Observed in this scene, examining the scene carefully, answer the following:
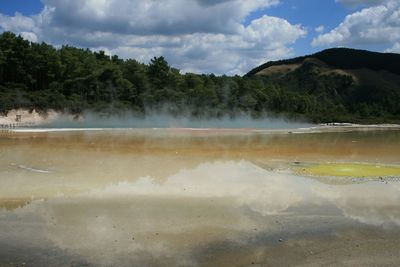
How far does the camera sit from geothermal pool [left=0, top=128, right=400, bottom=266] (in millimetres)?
9234

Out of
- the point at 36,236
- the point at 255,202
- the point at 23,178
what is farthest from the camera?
the point at 23,178

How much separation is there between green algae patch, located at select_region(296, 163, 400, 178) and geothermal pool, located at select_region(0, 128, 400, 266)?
0.16 ft

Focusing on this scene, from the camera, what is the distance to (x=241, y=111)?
10600 cm

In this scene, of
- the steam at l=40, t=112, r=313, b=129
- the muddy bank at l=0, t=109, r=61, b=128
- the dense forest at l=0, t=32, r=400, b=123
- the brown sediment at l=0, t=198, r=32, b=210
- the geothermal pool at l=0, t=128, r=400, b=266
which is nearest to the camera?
the geothermal pool at l=0, t=128, r=400, b=266

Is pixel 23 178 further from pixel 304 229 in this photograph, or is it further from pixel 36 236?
pixel 304 229

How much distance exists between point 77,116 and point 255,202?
67.3 m

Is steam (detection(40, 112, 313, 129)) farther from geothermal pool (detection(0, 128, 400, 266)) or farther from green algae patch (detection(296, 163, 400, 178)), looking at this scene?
geothermal pool (detection(0, 128, 400, 266))

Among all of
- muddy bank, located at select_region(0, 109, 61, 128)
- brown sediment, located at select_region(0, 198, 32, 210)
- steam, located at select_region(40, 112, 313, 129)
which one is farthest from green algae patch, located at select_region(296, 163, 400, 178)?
muddy bank, located at select_region(0, 109, 61, 128)

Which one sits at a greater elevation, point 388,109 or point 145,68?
point 145,68

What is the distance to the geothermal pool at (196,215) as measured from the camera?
30.3ft

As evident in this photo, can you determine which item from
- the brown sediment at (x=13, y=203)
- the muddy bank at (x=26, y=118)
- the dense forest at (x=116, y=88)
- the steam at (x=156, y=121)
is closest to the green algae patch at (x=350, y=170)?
the brown sediment at (x=13, y=203)

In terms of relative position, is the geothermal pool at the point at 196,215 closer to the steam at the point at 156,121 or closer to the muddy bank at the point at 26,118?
the muddy bank at the point at 26,118

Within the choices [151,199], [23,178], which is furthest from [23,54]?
[151,199]

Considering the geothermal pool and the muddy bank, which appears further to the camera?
the muddy bank
